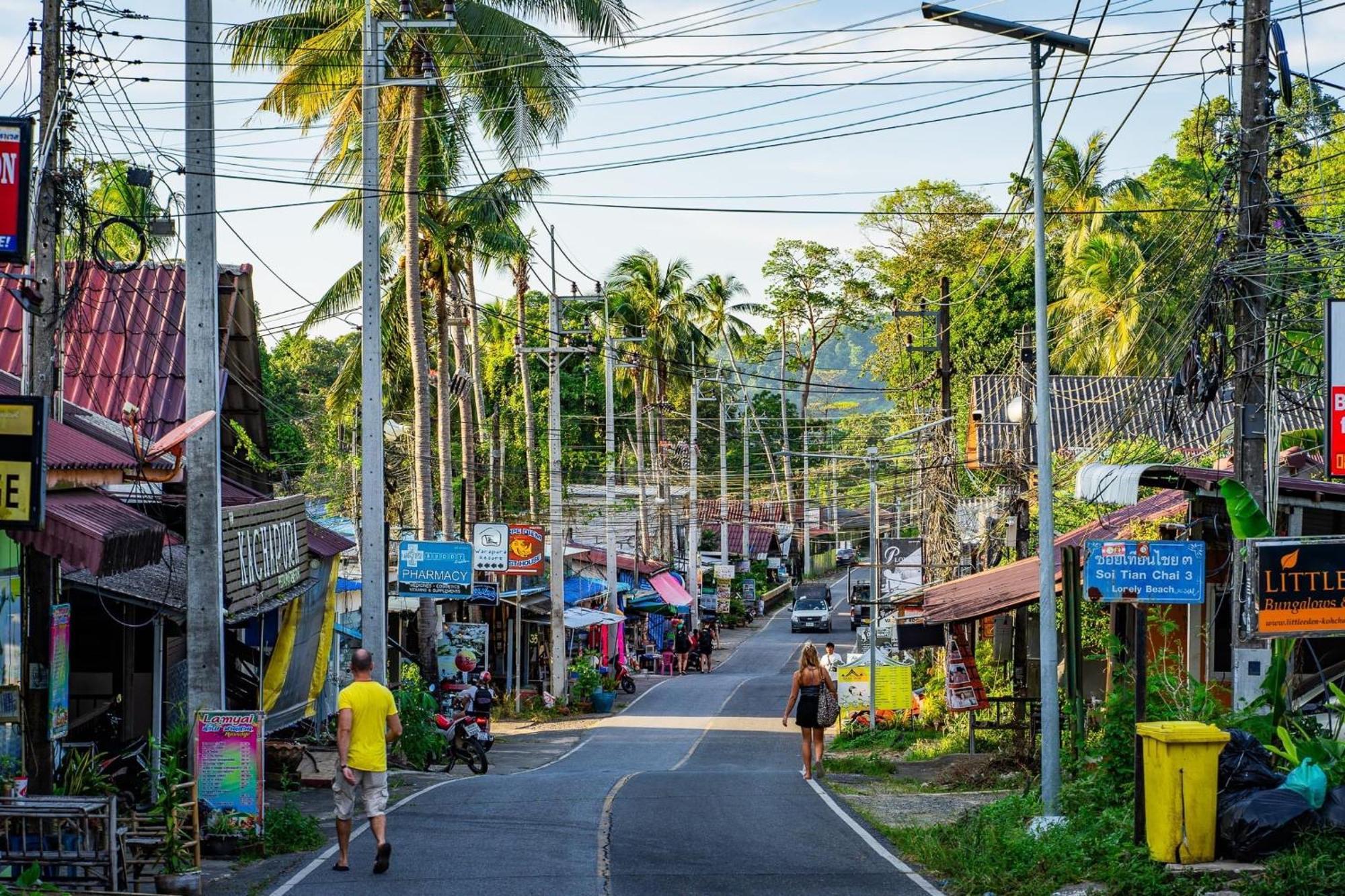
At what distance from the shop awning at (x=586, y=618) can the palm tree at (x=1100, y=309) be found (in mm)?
14900

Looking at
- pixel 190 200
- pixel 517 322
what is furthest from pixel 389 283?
pixel 190 200

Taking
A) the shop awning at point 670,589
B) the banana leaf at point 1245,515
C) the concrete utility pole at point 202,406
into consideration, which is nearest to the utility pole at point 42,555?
the concrete utility pole at point 202,406

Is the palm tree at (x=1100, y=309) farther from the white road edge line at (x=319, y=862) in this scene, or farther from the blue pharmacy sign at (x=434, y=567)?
the white road edge line at (x=319, y=862)

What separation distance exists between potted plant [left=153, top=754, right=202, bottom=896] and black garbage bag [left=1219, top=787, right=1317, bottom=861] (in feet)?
26.3

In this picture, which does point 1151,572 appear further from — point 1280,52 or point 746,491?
point 746,491

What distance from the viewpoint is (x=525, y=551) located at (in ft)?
112

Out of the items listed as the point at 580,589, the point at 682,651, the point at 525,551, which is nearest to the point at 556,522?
the point at 525,551

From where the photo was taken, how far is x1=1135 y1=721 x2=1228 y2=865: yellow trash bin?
1106 centimetres

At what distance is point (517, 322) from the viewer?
42.0 metres

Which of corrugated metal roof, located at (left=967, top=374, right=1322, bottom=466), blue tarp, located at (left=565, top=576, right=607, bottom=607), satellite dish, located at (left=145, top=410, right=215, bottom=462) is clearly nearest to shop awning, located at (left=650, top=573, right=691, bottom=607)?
blue tarp, located at (left=565, top=576, right=607, bottom=607)

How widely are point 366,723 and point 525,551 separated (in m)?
22.0

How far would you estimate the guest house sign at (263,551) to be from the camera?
1520 cm

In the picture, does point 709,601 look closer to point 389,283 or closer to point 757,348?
point 757,348

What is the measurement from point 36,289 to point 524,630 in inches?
1279
